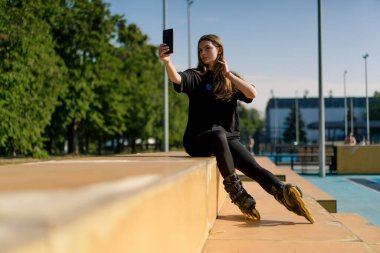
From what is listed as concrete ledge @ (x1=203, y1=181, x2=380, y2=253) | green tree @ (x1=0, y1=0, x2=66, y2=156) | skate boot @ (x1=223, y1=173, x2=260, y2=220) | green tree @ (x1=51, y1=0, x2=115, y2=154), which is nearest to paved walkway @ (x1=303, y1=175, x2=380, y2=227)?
concrete ledge @ (x1=203, y1=181, x2=380, y2=253)

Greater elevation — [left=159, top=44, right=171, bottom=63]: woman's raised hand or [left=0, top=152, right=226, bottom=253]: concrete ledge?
[left=159, top=44, right=171, bottom=63]: woman's raised hand

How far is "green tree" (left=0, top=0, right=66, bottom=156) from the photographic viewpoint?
76.0 feet

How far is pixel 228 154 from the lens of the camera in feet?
11.0

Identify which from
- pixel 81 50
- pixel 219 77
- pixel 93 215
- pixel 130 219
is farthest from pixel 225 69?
pixel 81 50

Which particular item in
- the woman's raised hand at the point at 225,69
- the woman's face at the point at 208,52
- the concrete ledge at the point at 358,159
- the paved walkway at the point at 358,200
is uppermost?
the woman's face at the point at 208,52

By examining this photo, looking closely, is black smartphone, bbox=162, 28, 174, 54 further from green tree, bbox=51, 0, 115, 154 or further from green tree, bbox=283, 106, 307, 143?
green tree, bbox=283, 106, 307, 143

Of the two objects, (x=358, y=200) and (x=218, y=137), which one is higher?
(x=218, y=137)

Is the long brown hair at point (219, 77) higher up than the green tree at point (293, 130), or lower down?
lower down

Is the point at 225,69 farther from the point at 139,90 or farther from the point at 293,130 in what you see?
the point at 293,130

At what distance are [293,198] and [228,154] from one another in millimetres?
563

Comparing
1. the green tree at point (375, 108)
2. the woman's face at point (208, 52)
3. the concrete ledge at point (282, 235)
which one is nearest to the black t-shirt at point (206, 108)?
the woman's face at point (208, 52)

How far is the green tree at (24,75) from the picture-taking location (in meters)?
23.2

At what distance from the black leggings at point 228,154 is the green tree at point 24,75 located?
68.4 ft

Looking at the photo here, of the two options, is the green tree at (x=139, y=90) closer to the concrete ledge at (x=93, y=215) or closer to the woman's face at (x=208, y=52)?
the woman's face at (x=208, y=52)
